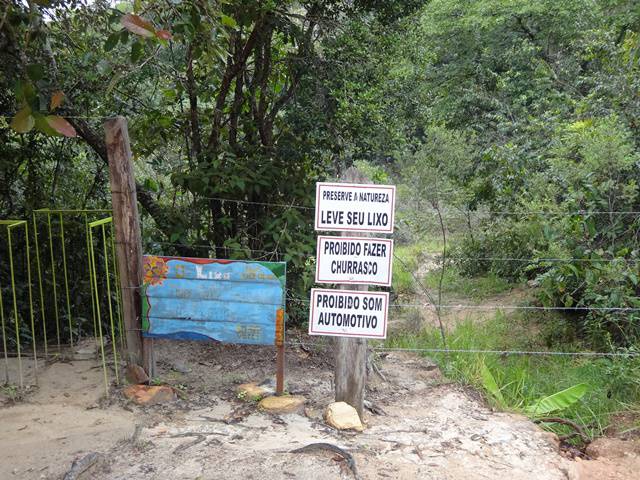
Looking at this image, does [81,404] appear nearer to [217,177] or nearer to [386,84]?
[217,177]

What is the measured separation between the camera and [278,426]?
4.29 m

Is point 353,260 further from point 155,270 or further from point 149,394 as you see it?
point 149,394

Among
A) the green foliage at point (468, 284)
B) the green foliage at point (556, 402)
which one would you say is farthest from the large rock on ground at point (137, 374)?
the green foliage at point (468, 284)

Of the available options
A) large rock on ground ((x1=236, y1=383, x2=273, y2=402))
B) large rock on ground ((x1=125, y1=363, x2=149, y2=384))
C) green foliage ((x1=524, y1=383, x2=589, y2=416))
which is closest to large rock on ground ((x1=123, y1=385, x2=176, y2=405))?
large rock on ground ((x1=125, y1=363, x2=149, y2=384))

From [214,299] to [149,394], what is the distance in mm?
828

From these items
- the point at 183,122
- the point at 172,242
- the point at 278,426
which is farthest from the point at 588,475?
the point at 183,122

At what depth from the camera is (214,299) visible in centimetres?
463

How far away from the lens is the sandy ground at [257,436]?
3.55 meters

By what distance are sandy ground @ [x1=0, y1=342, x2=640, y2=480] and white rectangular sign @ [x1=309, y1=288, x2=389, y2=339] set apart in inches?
26.2

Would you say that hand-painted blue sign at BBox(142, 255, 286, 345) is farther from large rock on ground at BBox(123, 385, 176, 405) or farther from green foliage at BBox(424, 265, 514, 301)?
green foliage at BBox(424, 265, 514, 301)

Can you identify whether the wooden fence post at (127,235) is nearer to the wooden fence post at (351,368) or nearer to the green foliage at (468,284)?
the wooden fence post at (351,368)

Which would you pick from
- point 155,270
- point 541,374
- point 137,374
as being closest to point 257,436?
point 137,374

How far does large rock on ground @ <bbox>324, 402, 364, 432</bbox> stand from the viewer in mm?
4258

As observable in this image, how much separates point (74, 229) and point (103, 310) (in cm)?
94
